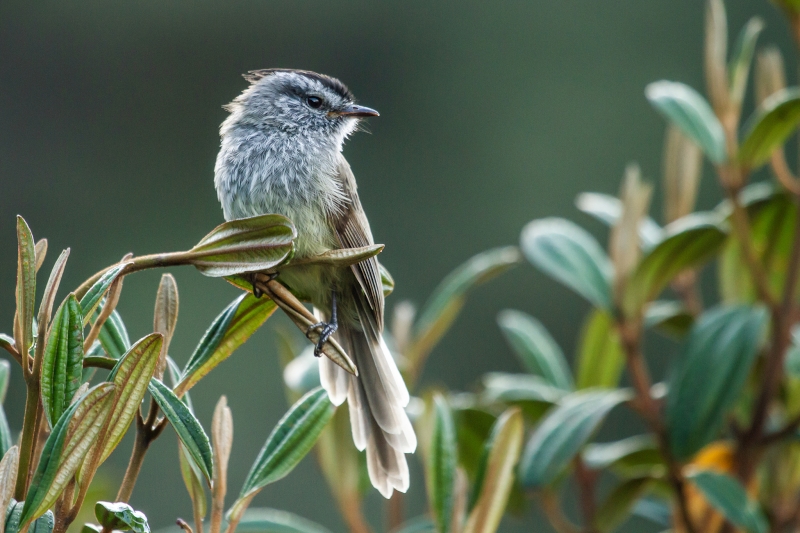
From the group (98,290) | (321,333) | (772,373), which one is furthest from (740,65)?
(98,290)

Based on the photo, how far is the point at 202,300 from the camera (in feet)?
31.0

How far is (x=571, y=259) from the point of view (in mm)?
2592

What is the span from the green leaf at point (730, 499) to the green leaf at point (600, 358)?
62 cm

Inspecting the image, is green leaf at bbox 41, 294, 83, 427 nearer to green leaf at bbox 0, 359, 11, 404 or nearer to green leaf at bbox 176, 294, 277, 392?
green leaf at bbox 176, 294, 277, 392

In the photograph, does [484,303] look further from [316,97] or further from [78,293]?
[78,293]

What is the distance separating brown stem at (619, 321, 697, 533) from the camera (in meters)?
2.13

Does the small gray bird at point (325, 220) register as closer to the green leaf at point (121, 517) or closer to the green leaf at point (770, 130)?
the green leaf at point (121, 517)

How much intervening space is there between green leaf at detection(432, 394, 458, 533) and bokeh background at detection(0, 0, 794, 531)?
7.19 metres

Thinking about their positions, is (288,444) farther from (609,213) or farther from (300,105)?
(300,105)

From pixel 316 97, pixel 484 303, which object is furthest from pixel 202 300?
pixel 316 97

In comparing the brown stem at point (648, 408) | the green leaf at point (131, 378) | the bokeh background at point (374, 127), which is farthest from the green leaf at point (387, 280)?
the bokeh background at point (374, 127)

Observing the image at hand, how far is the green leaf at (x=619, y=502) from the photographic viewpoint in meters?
2.22

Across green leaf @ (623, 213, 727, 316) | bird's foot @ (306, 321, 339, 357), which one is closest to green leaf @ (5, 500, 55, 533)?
bird's foot @ (306, 321, 339, 357)

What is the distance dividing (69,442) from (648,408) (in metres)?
1.60
